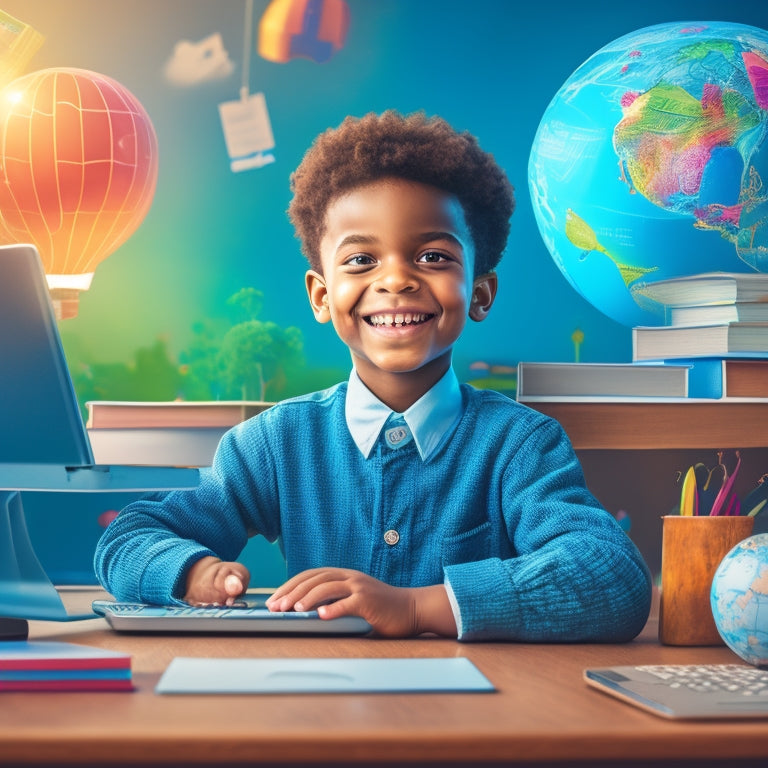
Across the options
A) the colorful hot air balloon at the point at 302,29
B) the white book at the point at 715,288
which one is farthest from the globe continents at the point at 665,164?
the colorful hot air balloon at the point at 302,29

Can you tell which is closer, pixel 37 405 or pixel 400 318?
pixel 37 405

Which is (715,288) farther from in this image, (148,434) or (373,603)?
(148,434)

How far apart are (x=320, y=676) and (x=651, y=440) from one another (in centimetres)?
89

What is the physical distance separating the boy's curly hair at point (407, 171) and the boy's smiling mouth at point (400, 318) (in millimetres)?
163

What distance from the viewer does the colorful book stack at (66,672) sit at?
645mm

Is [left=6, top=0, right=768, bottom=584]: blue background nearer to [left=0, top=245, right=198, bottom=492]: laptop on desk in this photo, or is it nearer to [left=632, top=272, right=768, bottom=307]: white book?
[left=632, top=272, right=768, bottom=307]: white book

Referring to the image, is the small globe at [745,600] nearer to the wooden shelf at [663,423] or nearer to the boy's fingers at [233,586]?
the boy's fingers at [233,586]

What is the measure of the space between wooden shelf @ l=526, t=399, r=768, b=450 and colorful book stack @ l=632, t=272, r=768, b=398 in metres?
0.03

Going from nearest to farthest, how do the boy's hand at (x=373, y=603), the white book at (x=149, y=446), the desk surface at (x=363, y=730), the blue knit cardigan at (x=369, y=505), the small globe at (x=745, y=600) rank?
the desk surface at (x=363, y=730) → the small globe at (x=745, y=600) → the boy's hand at (x=373, y=603) → the blue knit cardigan at (x=369, y=505) → the white book at (x=149, y=446)

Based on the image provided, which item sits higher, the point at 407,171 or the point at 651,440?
the point at 407,171

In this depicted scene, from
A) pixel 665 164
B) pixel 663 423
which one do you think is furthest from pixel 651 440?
pixel 665 164

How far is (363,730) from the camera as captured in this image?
1.70 feet

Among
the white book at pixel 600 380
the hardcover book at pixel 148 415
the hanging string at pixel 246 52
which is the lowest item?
the hardcover book at pixel 148 415

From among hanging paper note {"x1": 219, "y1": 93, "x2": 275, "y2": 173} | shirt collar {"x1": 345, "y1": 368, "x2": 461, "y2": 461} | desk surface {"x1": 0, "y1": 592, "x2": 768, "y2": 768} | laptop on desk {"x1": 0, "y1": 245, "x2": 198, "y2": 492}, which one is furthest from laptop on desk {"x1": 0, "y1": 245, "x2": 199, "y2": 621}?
hanging paper note {"x1": 219, "y1": 93, "x2": 275, "y2": 173}
